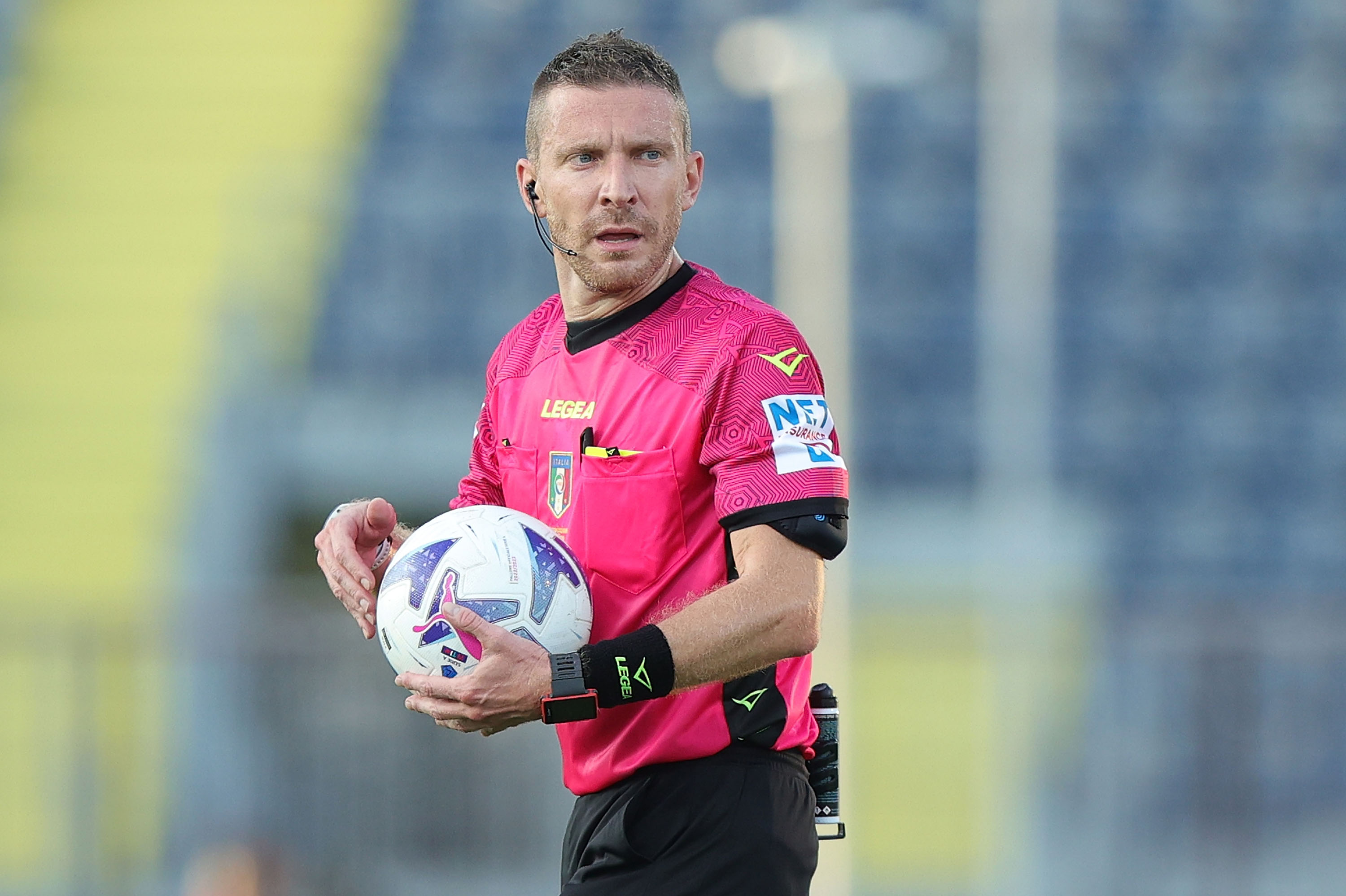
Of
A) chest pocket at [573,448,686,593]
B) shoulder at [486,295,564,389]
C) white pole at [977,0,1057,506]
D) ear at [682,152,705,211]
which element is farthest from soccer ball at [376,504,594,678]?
white pole at [977,0,1057,506]

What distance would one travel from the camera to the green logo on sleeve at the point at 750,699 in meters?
3.21

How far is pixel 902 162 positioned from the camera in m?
12.4

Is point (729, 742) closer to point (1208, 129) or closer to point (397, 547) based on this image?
point (397, 547)

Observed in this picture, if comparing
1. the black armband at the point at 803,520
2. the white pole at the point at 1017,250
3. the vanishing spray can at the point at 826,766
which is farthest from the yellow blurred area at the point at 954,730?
the black armband at the point at 803,520

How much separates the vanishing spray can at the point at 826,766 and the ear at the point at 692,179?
1056 mm

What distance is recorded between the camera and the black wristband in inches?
114

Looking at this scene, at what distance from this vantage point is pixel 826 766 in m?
3.46

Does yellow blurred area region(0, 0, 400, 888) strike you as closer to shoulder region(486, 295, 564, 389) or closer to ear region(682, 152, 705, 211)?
shoulder region(486, 295, 564, 389)

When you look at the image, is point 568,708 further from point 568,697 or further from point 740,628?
point 740,628

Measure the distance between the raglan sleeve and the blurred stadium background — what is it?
14.4 feet

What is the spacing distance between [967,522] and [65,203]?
277 inches

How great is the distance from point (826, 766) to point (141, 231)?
33.1ft

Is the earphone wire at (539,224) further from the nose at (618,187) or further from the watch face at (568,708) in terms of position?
the watch face at (568,708)

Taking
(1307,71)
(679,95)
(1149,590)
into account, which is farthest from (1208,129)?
(679,95)
